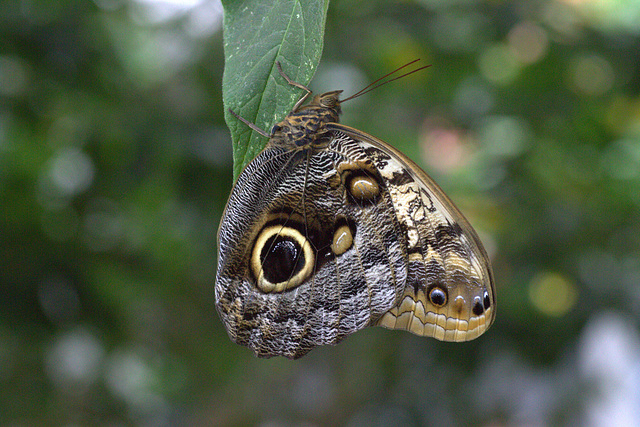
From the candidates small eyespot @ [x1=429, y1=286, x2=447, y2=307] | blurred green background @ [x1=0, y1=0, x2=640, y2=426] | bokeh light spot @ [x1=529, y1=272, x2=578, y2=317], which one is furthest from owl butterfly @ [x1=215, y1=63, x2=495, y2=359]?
bokeh light spot @ [x1=529, y1=272, x2=578, y2=317]

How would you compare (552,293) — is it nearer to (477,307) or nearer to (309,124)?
(477,307)

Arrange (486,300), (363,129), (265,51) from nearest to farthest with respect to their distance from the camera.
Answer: (265,51) < (486,300) < (363,129)

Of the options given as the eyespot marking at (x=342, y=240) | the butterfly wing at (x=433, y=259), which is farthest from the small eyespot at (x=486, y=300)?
the eyespot marking at (x=342, y=240)

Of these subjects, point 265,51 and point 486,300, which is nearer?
point 265,51

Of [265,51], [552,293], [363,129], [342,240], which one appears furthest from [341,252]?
[552,293]

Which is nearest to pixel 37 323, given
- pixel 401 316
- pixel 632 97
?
pixel 401 316

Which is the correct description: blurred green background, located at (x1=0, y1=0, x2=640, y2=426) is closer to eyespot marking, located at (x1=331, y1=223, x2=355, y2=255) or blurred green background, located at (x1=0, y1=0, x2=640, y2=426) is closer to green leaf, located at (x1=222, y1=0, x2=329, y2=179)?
eyespot marking, located at (x1=331, y1=223, x2=355, y2=255)

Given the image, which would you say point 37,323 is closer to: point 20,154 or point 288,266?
point 20,154
